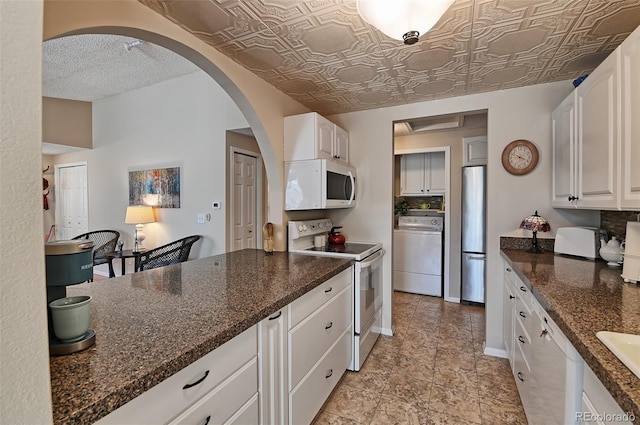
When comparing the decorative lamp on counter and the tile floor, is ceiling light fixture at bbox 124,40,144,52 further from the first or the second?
the decorative lamp on counter

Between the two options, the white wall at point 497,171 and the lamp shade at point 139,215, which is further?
the lamp shade at point 139,215

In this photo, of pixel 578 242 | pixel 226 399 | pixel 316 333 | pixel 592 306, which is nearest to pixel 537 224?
pixel 578 242

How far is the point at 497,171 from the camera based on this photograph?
8.20ft

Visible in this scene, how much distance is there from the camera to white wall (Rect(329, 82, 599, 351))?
236 centimetres

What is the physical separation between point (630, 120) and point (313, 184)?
1.83 m

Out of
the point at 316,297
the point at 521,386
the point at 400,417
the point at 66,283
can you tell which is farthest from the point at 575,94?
the point at 66,283

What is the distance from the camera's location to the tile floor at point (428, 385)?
71.0 inches

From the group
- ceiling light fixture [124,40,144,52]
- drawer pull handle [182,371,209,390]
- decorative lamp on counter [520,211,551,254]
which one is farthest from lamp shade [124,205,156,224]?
decorative lamp on counter [520,211,551,254]

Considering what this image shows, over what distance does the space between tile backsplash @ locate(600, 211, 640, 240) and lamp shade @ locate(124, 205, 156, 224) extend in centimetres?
487

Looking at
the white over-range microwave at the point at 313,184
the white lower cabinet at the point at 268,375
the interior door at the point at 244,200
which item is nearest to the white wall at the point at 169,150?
the interior door at the point at 244,200

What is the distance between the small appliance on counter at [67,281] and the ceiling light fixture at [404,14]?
4.15 ft

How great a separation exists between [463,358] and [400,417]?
0.97 metres

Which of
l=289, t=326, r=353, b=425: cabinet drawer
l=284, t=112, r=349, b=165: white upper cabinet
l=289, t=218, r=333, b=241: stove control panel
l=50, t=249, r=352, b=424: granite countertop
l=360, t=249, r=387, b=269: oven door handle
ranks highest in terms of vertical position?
l=284, t=112, r=349, b=165: white upper cabinet

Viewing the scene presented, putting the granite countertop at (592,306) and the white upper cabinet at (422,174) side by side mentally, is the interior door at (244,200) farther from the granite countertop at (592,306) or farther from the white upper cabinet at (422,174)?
the granite countertop at (592,306)
